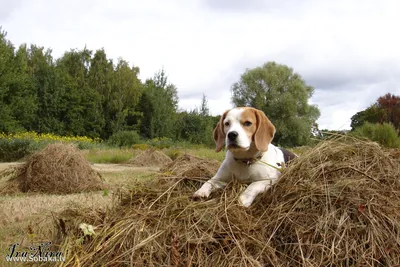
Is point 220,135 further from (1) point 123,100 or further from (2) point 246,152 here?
(1) point 123,100

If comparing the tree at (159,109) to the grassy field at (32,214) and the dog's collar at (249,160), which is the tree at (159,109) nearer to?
the grassy field at (32,214)

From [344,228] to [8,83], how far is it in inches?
1046

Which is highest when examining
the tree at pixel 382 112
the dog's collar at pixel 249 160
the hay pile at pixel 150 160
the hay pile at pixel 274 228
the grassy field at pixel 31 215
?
the tree at pixel 382 112

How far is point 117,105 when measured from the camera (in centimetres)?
3788

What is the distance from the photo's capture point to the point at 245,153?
387 centimetres

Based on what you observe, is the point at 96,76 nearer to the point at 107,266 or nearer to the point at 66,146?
the point at 66,146

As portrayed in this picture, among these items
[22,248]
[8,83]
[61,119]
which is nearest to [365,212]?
[22,248]

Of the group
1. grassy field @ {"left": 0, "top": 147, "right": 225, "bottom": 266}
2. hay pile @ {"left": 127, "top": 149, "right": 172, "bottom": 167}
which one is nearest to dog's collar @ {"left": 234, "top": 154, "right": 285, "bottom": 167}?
grassy field @ {"left": 0, "top": 147, "right": 225, "bottom": 266}

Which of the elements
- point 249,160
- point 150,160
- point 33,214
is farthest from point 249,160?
point 150,160

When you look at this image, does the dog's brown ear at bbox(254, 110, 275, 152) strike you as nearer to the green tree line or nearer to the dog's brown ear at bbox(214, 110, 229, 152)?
the dog's brown ear at bbox(214, 110, 229, 152)

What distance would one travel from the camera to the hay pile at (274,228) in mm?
3008

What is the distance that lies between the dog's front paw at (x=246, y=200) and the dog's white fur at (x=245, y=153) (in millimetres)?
141

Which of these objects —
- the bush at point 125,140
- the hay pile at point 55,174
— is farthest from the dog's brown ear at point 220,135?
the bush at point 125,140

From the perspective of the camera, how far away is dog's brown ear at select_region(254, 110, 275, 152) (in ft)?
12.6
